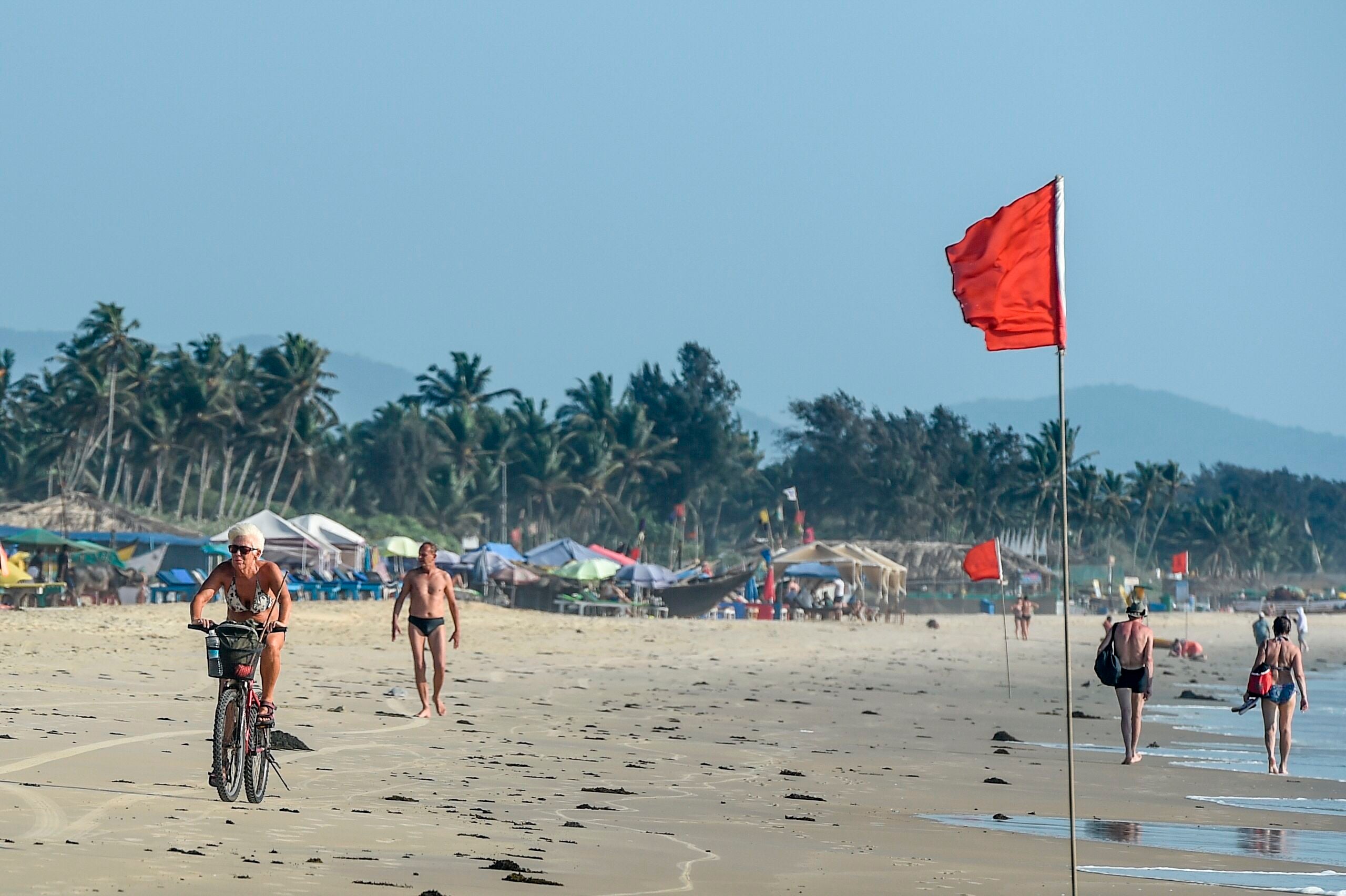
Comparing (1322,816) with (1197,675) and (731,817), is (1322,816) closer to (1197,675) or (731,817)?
(731,817)

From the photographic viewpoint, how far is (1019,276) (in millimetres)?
6934

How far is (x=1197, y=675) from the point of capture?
26.8 m

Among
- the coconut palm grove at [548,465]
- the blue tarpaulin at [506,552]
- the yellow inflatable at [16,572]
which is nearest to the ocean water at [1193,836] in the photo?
the yellow inflatable at [16,572]

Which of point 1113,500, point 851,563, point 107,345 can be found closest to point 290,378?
point 107,345

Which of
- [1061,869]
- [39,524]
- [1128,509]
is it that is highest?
[1128,509]

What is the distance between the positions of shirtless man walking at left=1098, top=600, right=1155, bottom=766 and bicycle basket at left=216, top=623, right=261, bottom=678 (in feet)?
22.5

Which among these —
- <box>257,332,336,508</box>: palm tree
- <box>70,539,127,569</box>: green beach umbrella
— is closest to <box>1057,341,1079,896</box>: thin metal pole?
<box>70,539,127,569</box>: green beach umbrella

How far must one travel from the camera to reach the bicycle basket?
22.9 ft

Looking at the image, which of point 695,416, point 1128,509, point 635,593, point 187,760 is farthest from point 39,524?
point 1128,509

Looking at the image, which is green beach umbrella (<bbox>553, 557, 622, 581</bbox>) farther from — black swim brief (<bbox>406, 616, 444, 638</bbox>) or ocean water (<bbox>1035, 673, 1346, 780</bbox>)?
black swim brief (<bbox>406, 616, 444, 638</bbox>)

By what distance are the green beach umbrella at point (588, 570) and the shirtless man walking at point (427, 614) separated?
1205 inches

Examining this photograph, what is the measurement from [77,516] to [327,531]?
12628 millimetres

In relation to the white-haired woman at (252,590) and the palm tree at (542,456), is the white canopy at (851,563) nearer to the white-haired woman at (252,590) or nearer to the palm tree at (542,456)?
the palm tree at (542,456)

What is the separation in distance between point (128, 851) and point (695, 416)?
98.6m
